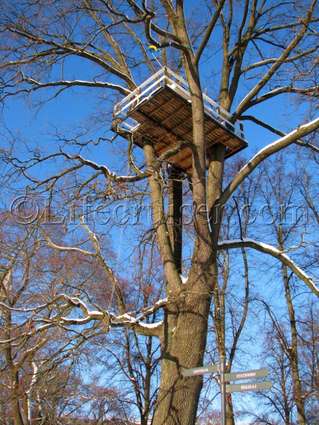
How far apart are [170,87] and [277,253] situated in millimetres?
3189

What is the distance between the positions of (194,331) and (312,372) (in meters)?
15.9

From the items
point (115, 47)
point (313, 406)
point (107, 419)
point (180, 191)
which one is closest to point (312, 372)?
point (313, 406)

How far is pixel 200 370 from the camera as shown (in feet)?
19.1

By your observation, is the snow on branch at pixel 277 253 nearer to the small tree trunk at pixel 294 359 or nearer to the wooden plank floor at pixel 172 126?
the wooden plank floor at pixel 172 126

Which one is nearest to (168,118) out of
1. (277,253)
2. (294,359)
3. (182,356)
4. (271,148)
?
(271,148)

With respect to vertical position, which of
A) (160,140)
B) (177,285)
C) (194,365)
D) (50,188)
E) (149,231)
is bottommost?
(194,365)

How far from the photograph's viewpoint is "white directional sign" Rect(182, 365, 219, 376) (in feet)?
18.5

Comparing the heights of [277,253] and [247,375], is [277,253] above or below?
above

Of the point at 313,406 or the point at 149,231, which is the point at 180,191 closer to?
the point at 149,231

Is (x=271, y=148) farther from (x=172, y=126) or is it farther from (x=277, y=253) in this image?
(x=172, y=126)

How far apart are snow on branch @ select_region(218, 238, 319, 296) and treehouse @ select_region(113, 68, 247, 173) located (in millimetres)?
1837

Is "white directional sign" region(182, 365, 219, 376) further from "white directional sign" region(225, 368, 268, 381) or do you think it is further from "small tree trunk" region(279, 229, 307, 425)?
"small tree trunk" region(279, 229, 307, 425)

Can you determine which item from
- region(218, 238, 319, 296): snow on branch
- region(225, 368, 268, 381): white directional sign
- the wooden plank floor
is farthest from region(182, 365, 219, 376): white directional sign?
the wooden plank floor

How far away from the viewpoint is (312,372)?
20469mm
